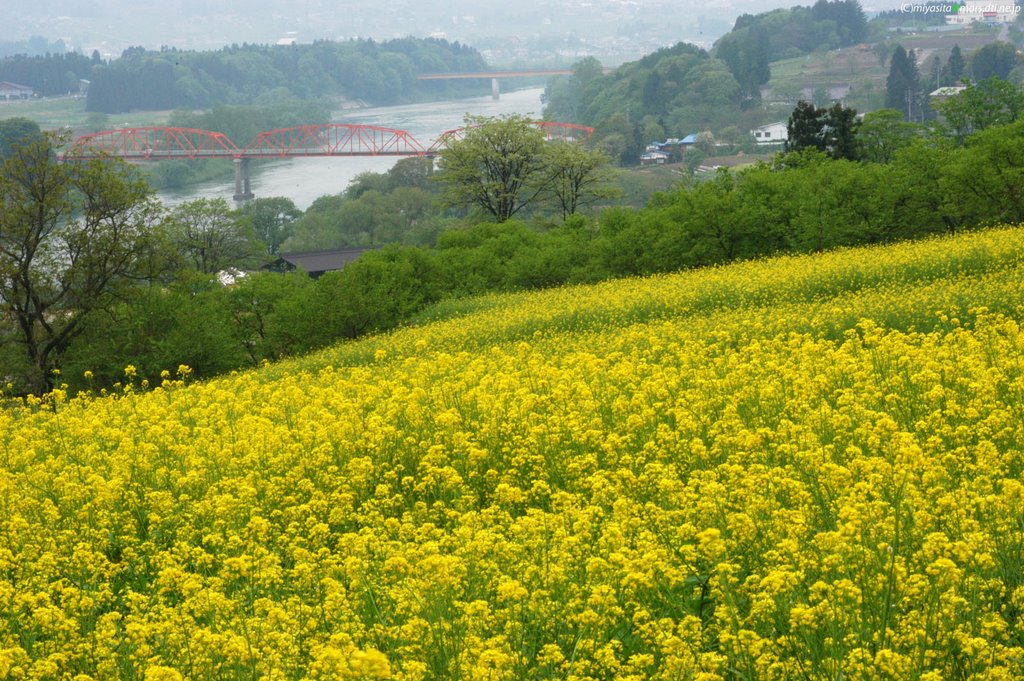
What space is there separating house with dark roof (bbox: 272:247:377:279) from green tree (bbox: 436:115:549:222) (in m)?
12.7

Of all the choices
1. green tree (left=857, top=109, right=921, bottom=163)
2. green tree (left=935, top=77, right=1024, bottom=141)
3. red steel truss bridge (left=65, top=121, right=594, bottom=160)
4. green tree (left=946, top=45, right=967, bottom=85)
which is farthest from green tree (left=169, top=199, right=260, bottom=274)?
green tree (left=946, top=45, right=967, bottom=85)

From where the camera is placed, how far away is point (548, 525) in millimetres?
6621

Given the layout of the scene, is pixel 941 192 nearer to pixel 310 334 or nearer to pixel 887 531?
pixel 310 334

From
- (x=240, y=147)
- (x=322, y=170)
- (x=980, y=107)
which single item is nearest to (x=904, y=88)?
(x=980, y=107)

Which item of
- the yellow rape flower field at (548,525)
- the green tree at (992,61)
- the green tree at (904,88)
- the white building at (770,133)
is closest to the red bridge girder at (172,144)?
the white building at (770,133)

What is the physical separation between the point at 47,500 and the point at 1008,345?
9.10 m

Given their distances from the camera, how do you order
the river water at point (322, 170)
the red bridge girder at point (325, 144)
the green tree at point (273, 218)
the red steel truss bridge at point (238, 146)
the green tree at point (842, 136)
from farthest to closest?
1. the river water at point (322, 170)
2. the red bridge girder at point (325, 144)
3. the red steel truss bridge at point (238, 146)
4. the green tree at point (273, 218)
5. the green tree at point (842, 136)

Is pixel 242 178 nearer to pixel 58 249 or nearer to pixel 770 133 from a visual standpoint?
pixel 770 133

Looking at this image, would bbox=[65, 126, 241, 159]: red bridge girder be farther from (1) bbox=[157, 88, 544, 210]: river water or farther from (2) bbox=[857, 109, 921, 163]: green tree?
(2) bbox=[857, 109, 921, 163]: green tree

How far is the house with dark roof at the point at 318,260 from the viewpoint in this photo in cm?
7606

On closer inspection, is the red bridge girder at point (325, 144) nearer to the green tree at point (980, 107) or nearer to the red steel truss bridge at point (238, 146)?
the red steel truss bridge at point (238, 146)

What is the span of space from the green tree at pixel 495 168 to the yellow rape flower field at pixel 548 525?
175 feet

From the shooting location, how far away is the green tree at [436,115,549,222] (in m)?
66.1

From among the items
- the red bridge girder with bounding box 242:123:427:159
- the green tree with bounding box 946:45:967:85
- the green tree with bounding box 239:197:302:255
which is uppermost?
the green tree with bounding box 946:45:967:85
